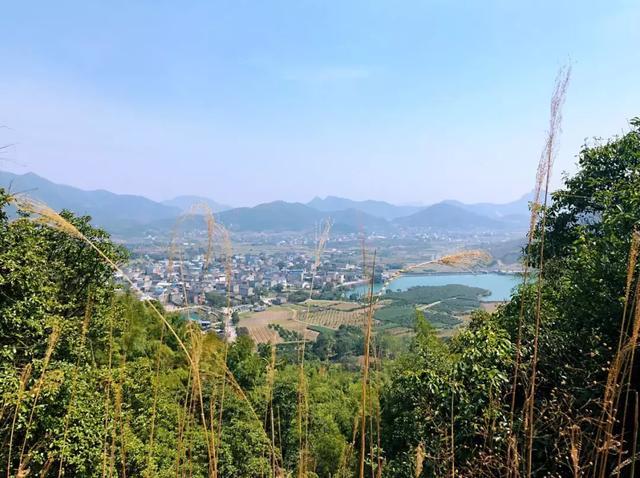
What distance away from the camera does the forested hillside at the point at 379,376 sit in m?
1.44

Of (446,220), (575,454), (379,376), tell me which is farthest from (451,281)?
(446,220)

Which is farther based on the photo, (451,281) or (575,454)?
(451,281)

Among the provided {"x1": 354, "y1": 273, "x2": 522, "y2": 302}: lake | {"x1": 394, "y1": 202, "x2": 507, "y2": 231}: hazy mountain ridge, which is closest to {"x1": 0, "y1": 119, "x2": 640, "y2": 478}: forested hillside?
{"x1": 354, "y1": 273, "x2": 522, "y2": 302}: lake

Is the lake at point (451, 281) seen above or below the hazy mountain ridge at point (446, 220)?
below

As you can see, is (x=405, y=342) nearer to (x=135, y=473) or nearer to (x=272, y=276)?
(x=272, y=276)

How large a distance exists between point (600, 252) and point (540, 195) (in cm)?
406

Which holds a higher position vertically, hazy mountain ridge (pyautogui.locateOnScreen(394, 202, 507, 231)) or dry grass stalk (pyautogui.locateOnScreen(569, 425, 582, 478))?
hazy mountain ridge (pyautogui.locateOnScreen(394, 202, 507, 231))

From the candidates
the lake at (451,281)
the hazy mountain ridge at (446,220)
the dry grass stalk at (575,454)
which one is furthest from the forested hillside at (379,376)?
the hazy mountain ridge at (446,220)

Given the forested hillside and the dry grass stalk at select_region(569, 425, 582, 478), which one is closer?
the dry grass stalk at select_region(569, 425, 582, 478)

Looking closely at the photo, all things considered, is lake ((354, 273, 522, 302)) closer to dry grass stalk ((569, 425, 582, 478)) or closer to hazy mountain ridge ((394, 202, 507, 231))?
dry grass stalk ((569, 425, 582, 478))

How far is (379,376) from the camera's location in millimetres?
3828

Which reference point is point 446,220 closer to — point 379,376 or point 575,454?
point 379,376

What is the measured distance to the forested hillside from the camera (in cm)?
144

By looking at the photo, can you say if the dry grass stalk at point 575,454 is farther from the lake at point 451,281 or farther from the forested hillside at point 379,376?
the lake at point 451,281
